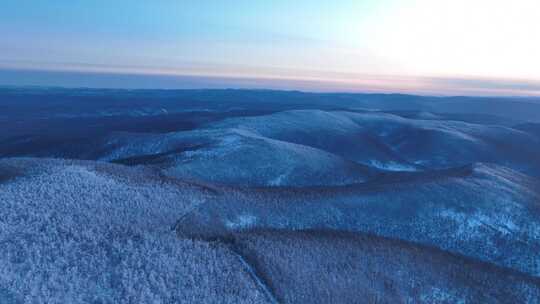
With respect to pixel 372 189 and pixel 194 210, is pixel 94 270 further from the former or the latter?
Result: pixel 372 189

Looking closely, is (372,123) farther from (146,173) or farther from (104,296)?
(104,296)

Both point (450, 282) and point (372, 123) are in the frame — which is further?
point (372, 123)

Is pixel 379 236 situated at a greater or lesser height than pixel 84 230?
lesser

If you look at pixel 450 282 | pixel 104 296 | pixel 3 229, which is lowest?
pixel 450 282

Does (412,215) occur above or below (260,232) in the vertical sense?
below

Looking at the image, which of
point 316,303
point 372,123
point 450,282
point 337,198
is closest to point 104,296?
point 316,303

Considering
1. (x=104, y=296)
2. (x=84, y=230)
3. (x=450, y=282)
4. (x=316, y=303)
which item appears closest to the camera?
(x=104, y=296)

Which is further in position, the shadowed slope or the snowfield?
the shadowed slope

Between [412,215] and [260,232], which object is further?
[412,215]

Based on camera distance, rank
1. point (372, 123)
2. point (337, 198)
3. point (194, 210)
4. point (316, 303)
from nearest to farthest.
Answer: point (316, 303)
point (194, 210)
point (337, 198)
point (372, 123)

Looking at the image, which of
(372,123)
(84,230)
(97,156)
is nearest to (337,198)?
(84,230)

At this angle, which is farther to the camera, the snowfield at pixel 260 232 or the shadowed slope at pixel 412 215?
the shadowed slope at pixel 412 215
